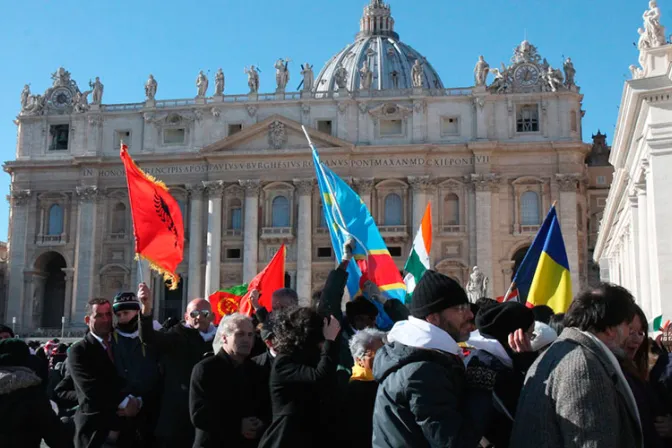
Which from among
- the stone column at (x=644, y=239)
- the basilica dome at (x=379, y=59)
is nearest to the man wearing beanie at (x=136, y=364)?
the stone column at (x=644, y=239)

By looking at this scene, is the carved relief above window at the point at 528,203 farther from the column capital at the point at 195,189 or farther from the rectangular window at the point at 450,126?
the column capital at the point at 195,189

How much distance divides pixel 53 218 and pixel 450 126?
24146 millimetres

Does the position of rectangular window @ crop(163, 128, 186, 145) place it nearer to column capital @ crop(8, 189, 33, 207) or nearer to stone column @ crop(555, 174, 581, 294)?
column capital @ crop(8, 189, 33, 207)

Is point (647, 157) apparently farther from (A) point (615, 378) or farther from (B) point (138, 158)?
(B) point (138, 158)

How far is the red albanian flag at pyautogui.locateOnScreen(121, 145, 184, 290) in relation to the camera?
9.75m

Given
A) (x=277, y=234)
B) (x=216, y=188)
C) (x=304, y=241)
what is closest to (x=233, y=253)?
(x=277, y=234)

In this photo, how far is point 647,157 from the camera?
16844 millimetres

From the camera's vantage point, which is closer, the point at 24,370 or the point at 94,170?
the point at 24,370

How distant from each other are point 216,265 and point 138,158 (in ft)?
26.9

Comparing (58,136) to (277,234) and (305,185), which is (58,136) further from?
(305,185)

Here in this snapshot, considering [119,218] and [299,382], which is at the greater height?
[119,218]

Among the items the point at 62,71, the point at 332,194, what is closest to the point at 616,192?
the point at 332,194

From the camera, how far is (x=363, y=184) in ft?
149

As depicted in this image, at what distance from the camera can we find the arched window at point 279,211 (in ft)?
152
